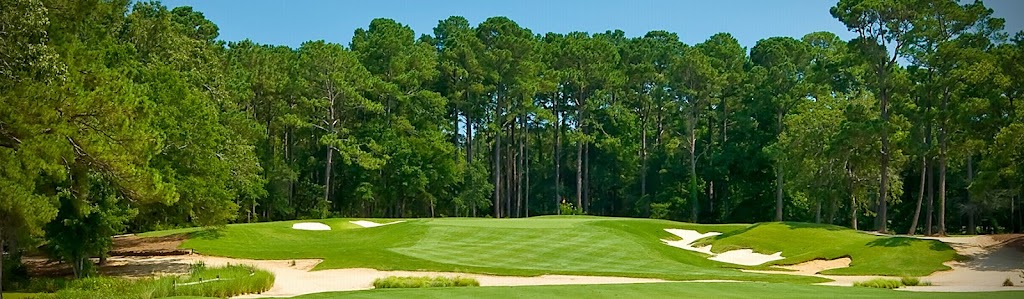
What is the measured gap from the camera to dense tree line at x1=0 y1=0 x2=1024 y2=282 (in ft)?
64.7

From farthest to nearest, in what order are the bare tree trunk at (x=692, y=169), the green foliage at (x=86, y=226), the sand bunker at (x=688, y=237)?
the bare tree trunk at (x=692, y=169) < the sand bunker at (x=688, y=237) < the green foliage at (x=86, y=226)

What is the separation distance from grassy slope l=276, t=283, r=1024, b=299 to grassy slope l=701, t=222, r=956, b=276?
30.5ft

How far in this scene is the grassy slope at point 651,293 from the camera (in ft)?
58.9

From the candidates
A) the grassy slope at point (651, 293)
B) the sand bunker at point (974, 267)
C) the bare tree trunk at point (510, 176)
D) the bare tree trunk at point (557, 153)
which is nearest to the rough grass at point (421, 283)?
the grassy slope at point (651, 293)

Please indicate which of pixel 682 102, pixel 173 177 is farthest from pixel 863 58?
pixel 173 177

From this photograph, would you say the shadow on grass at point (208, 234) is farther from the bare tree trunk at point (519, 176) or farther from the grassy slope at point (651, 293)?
the bare tree trunk at point (519, 176)

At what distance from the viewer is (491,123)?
64.8 meters

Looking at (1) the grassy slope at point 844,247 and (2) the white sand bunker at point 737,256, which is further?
(2) the white sand bunker at point 737,256

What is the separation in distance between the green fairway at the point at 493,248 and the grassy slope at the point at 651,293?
4.76m

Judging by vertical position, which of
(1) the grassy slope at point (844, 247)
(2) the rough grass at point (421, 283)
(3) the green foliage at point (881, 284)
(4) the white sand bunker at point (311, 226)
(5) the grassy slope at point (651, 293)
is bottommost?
(3) the green foliage at point (881, 284)

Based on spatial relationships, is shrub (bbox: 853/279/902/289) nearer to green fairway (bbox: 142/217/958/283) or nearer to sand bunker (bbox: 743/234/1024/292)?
sand bunker (bbox: 743/234/1024/292)

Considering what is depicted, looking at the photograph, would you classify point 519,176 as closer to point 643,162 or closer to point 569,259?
point 643,162

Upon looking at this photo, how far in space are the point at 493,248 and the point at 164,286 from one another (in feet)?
46.3

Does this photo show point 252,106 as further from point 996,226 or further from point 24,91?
point 996,226
